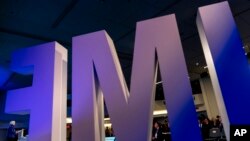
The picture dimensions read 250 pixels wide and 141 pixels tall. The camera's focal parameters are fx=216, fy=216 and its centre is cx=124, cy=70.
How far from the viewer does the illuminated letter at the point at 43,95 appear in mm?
2438

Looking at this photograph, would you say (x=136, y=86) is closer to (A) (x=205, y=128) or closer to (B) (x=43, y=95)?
(B) (x=43, y=95)

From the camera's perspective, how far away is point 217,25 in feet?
7.14

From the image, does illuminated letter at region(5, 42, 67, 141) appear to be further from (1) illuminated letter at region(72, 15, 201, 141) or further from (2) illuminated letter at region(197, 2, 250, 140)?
(2) illuminated letter at region(197, 2, 250, 140)

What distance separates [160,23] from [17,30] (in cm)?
410

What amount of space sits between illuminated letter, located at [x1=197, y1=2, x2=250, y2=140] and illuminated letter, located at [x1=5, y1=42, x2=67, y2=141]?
1.75 metres

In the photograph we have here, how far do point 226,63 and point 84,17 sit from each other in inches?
138

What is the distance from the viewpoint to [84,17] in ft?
15.7

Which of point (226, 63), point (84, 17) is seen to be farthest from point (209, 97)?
point (226, 63)

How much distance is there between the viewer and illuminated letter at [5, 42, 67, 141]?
244 centimetres

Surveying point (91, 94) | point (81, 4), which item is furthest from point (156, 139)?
point (91, 94)

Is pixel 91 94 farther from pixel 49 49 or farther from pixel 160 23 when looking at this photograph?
pixel 160 23

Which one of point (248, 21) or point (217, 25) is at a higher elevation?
point (248, 21)

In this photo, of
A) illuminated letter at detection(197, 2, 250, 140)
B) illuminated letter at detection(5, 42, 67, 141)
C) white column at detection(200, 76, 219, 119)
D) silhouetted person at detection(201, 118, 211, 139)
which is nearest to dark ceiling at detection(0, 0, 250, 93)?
illuminated letter at detection(5, 42, 67, 141)

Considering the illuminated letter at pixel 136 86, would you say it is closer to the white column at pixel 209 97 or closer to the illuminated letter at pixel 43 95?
the illuminated letter at pixel 43 95
